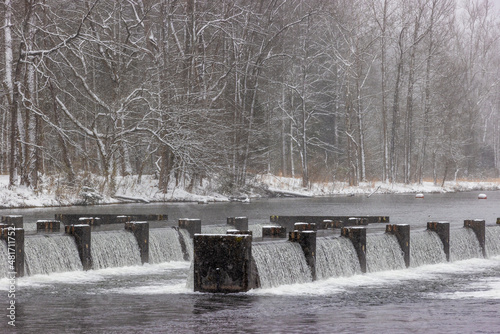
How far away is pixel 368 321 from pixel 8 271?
26.6 ft

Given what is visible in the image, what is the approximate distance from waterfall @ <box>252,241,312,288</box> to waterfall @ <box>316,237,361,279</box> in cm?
61

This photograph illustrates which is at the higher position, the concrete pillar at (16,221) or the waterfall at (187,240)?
the concrete pillar at (16,221)

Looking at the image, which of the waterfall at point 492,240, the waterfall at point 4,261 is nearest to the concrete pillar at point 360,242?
the waterfall at point 492,240

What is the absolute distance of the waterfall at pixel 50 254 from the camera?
17.2m

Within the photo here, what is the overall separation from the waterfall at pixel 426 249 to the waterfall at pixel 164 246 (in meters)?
5.94

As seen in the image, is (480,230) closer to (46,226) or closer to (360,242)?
(360,242)

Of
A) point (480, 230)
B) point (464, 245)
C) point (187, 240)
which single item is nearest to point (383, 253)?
point (464, 245)

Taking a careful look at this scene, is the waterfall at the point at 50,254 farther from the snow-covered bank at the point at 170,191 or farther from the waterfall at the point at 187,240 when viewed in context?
the snow-covered bank at the point at 170,191

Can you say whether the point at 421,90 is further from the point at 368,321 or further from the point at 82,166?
the point at 368,321

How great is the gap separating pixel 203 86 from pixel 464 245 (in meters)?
24.6

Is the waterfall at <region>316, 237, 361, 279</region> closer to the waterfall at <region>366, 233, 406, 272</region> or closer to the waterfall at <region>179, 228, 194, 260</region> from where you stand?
the waterfall at <region>366, 233, 406, 272</region>

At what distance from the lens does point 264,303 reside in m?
13.5

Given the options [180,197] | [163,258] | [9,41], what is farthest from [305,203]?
[163,258]

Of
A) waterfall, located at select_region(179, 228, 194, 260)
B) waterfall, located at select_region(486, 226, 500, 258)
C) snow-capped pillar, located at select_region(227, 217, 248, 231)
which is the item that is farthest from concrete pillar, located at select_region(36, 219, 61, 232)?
waterfall, located at select_region(486, 226, 500, 258)
